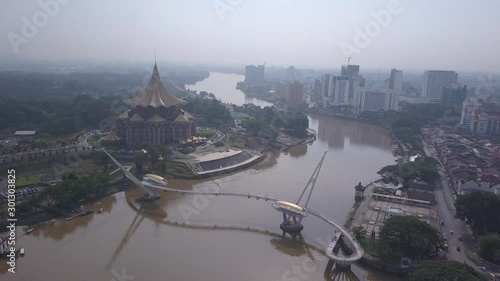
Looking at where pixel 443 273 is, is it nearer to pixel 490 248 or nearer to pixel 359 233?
pixel 490 248

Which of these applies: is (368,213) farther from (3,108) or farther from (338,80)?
(338,80)

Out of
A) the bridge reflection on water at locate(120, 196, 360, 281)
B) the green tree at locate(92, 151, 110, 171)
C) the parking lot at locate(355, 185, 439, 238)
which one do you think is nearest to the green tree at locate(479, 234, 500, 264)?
the parking lot at locate(355, 185, 439, 238)

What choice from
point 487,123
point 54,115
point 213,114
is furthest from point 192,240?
point 487,123

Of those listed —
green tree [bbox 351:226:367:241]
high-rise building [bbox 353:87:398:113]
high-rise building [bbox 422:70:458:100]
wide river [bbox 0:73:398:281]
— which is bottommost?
wide river [bbox 0:73:398:281]

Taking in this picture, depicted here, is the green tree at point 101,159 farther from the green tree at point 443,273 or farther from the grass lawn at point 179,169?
the green tree at point 443,273

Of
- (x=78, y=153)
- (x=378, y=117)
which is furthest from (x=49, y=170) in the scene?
(x=378, y=117)

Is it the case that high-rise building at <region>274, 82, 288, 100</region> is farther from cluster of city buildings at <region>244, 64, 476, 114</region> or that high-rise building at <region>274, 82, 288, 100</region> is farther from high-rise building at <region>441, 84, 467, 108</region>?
high-rise building at <region>441, 84, 467, 108</region>
